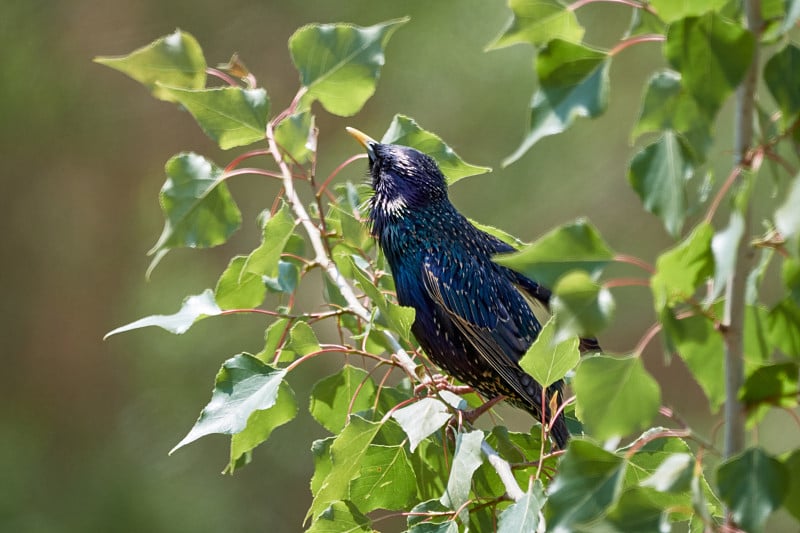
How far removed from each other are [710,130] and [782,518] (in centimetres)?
360

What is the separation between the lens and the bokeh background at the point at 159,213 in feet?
12.1

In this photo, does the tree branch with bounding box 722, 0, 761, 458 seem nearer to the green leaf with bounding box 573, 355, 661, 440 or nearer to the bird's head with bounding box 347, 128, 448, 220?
the green leaf with bounding box 573, 355, 661, 440

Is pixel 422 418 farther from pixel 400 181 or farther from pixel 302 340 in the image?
pixel 400 181

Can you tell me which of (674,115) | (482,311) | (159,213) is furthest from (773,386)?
(159,213)

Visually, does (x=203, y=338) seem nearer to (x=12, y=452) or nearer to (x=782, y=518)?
(x=12, y=452)

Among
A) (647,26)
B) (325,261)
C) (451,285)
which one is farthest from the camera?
(451,285)

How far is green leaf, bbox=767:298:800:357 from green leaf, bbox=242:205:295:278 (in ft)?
1.74

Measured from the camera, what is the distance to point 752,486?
0.51 metres

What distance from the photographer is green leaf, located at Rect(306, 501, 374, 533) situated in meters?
0.86

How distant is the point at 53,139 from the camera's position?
4.17m

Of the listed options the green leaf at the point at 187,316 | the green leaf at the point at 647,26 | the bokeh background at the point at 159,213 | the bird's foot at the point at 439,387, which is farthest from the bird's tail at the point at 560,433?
the bokeh background at the point at 159,213

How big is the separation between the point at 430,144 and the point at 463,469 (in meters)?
0.43

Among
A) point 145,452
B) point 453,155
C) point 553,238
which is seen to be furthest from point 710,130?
point 145,452

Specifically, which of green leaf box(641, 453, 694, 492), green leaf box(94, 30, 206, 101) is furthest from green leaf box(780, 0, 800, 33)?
green leaf box(94, 30, 206, 101)
